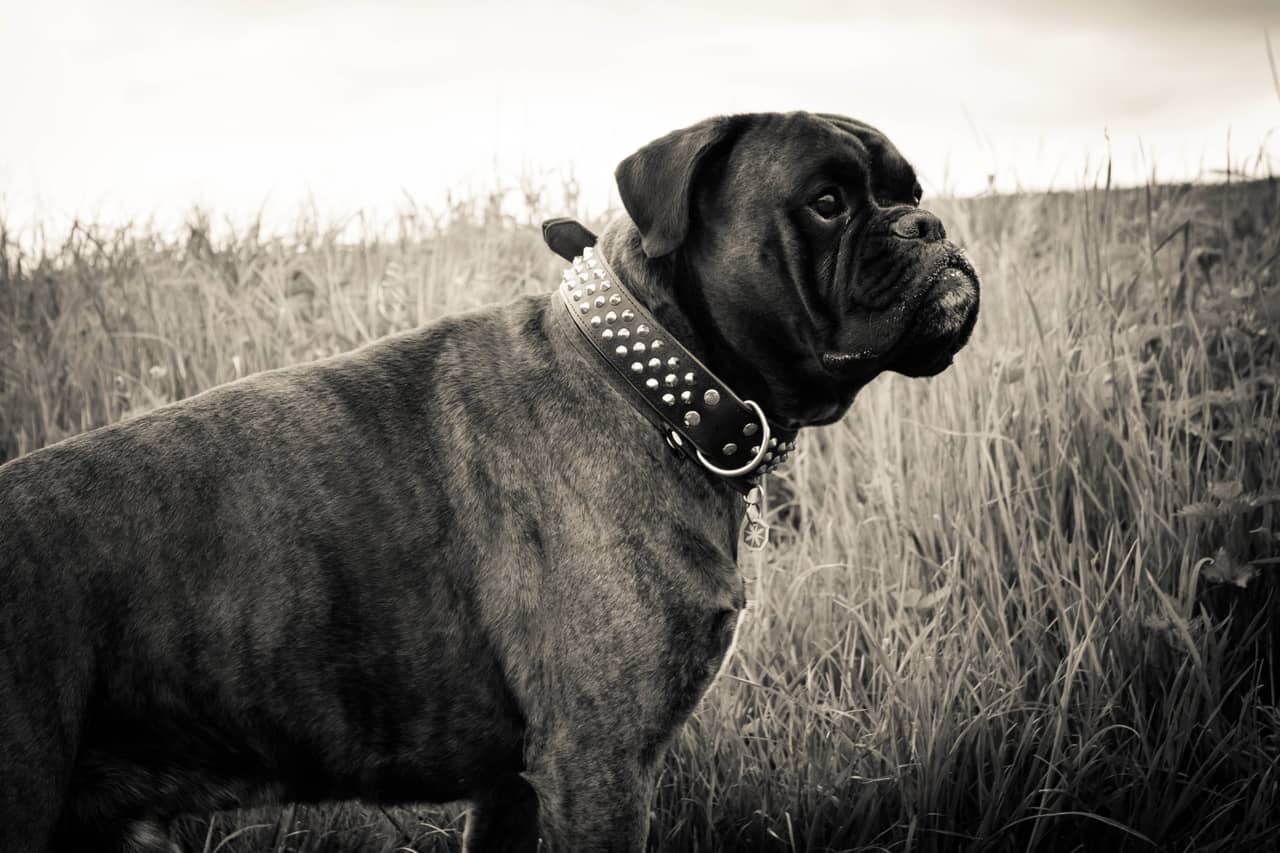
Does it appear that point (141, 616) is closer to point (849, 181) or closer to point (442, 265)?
point (849, 181)

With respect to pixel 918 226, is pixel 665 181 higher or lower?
higher

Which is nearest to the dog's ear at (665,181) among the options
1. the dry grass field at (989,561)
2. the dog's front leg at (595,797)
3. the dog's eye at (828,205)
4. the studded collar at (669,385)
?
the studded collar at (669,385)

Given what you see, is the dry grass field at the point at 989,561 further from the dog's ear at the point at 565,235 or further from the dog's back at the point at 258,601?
the dog's ear at the point at 565,235

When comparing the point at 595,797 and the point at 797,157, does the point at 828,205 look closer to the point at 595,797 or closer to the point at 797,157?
the point at 797,157

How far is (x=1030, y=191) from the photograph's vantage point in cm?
639

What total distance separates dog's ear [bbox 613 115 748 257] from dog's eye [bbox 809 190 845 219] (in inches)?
11.2

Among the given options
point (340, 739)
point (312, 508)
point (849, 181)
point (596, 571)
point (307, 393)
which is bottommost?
point (340, 739)

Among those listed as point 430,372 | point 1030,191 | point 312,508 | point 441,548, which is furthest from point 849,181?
point 1030,191

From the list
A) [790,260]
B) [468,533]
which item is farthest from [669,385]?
[468,533]

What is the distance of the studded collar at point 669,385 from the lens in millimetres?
2637

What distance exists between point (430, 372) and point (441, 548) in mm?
464

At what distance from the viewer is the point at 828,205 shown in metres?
2.82

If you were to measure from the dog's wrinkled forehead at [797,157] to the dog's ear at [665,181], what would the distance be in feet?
0.29

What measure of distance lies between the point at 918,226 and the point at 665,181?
2.18ft
